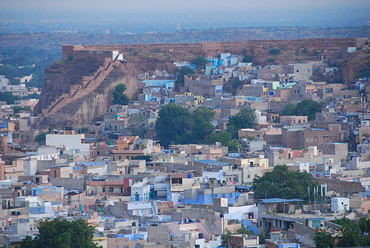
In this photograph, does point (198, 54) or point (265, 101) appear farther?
point (198, 54)

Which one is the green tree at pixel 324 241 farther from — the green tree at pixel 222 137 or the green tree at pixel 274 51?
the green tree at pixel 274 51

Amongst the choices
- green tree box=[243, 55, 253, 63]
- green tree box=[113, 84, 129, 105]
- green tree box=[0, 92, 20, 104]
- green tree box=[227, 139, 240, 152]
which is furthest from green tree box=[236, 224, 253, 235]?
green tree box=[0, 92, 20, 104]

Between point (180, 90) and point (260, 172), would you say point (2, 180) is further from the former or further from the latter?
point (180, 90)

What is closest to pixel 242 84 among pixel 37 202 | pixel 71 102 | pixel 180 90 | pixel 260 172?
pixel 180 90

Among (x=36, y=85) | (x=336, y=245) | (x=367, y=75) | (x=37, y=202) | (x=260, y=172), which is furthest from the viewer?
(x=36, y=85)

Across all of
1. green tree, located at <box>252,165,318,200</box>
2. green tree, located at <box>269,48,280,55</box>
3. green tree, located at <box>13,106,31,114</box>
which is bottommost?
green tree, located at <box>13,106,31,114</box>

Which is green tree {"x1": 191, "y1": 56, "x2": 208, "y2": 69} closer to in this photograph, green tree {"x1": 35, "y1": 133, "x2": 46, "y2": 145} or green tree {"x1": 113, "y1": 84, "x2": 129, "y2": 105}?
green tree {"x1": 113, "y1": 84, "x2": 129, "y2": 105}
